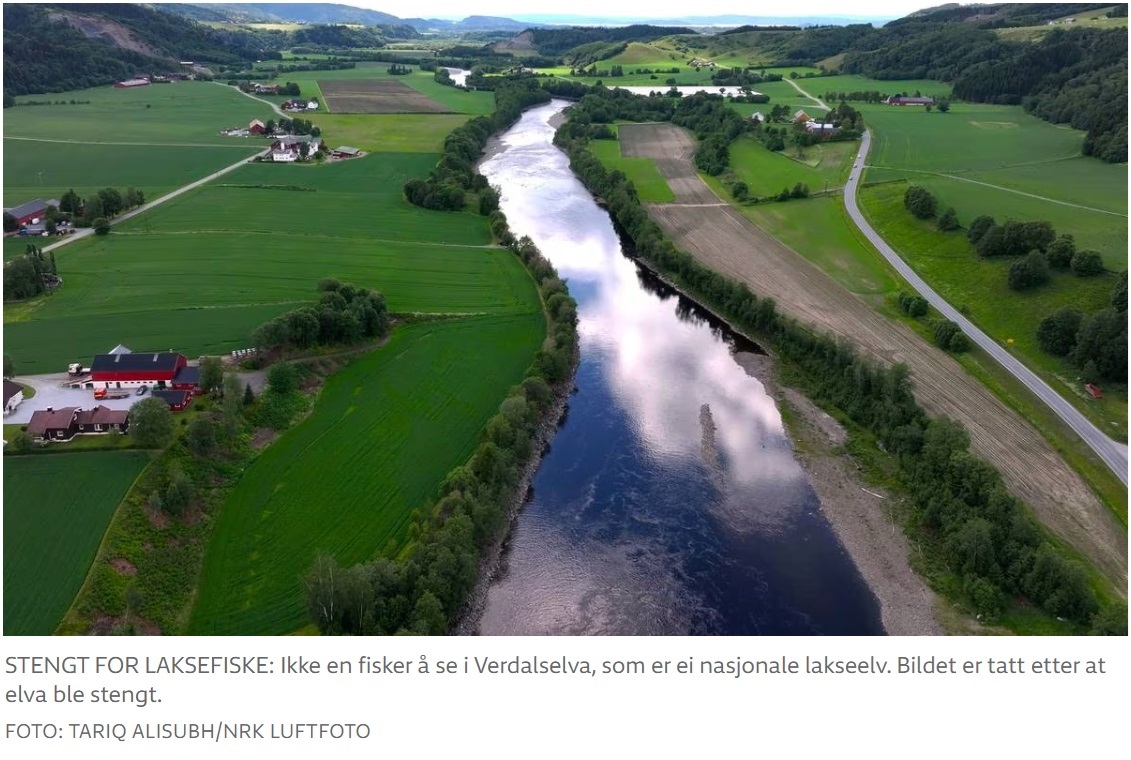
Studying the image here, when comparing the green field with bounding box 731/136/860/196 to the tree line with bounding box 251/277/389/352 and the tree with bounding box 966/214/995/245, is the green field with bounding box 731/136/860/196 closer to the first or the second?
the tree with bounding box 966/214/995/245

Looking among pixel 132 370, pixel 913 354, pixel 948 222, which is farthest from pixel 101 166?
pixel 948 222

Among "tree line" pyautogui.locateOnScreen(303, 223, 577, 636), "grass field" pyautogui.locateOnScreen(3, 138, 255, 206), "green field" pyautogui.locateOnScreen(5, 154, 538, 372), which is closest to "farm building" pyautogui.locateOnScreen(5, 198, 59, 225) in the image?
"grass field" pyautogui.locateOnScreen(3, 138, 255, 206)

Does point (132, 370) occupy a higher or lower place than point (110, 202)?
lower

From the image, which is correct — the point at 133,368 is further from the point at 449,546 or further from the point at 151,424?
the point at 449,546

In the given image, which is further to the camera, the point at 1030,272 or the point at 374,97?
the point at 374,97

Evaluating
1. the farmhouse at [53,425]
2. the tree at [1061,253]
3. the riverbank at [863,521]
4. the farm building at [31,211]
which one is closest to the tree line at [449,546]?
the riverbank at [863,521]

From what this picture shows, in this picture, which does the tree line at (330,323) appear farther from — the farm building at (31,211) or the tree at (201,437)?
the farm building at (31,211)
